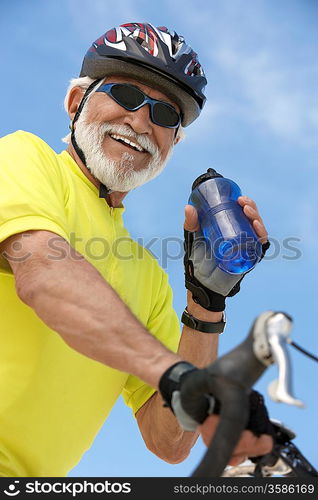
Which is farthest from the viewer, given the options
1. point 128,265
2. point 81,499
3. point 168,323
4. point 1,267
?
point 168,323

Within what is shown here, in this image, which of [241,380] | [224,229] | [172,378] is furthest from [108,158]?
[241,380]

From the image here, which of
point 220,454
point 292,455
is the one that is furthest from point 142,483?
point 220,454

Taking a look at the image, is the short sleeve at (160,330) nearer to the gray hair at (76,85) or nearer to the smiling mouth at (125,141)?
the smiling mouth at (125,141)

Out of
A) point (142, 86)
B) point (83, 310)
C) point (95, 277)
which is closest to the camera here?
point (83, 310)

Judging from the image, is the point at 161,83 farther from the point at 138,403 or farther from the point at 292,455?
the point at 292,455

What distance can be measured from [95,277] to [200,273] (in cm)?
162

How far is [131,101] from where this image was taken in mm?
5090

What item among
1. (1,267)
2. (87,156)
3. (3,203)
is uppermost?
(87,156)

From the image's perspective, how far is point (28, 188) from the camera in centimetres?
362

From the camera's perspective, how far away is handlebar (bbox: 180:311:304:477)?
82.7 inches

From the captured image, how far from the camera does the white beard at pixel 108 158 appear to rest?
4.98 metres

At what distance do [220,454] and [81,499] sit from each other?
1112 mm

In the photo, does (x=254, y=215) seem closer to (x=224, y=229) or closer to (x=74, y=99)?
(x=224, y=229)

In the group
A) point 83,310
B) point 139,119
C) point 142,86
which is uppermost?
point 142,86
